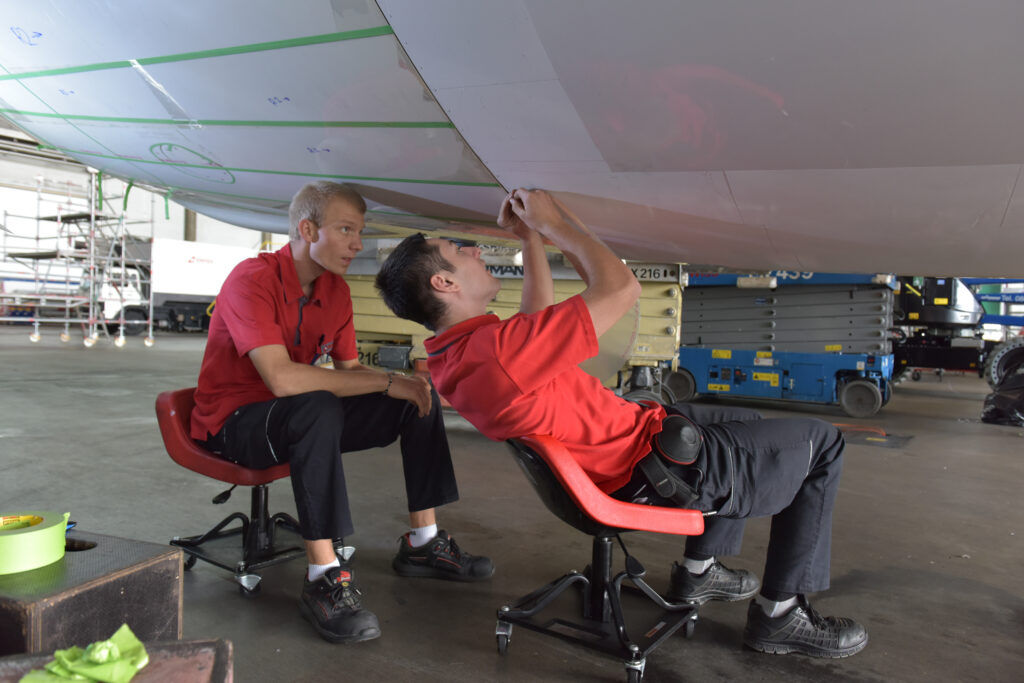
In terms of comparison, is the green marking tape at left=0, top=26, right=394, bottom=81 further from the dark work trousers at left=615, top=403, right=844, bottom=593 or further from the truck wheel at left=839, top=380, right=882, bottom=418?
the truck wheel at left=839, top=380, right=882, bottom=418

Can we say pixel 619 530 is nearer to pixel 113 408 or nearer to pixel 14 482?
pixel 14 482

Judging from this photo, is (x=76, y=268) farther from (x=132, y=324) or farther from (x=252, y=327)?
(x=252, y=327)

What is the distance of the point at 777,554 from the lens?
1.31 meters

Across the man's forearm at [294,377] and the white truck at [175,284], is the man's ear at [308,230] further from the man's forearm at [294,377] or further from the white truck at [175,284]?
the white truck at [175,284]

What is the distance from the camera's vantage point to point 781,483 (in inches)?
48.8

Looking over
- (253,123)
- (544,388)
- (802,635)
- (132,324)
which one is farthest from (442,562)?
(132,324)

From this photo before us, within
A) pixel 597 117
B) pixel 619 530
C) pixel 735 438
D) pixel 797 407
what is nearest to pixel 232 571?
pixel 619 530

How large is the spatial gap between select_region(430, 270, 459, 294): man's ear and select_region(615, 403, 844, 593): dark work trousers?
51 cm

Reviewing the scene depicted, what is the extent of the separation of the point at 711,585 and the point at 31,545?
1.38 meters

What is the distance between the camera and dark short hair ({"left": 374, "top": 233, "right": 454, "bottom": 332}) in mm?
1236

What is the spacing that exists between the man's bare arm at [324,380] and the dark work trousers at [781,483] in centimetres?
59

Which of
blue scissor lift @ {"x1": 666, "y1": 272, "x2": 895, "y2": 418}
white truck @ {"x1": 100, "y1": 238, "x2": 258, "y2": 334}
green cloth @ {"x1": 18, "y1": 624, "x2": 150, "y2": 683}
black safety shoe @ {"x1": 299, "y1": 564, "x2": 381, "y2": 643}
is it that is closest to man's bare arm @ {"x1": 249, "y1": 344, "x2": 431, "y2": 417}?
black safety shoe @ {"x1": 299, "y1": 564, "x2": 381, "y2": 643}

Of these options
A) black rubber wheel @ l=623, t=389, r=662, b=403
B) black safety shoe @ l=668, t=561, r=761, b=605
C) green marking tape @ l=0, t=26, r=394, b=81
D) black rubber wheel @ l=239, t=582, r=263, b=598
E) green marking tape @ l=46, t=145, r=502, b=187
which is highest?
green marking tape @ l=0, t=26, r=394, b=81

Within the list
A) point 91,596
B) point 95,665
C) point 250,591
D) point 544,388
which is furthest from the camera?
point 250,591
